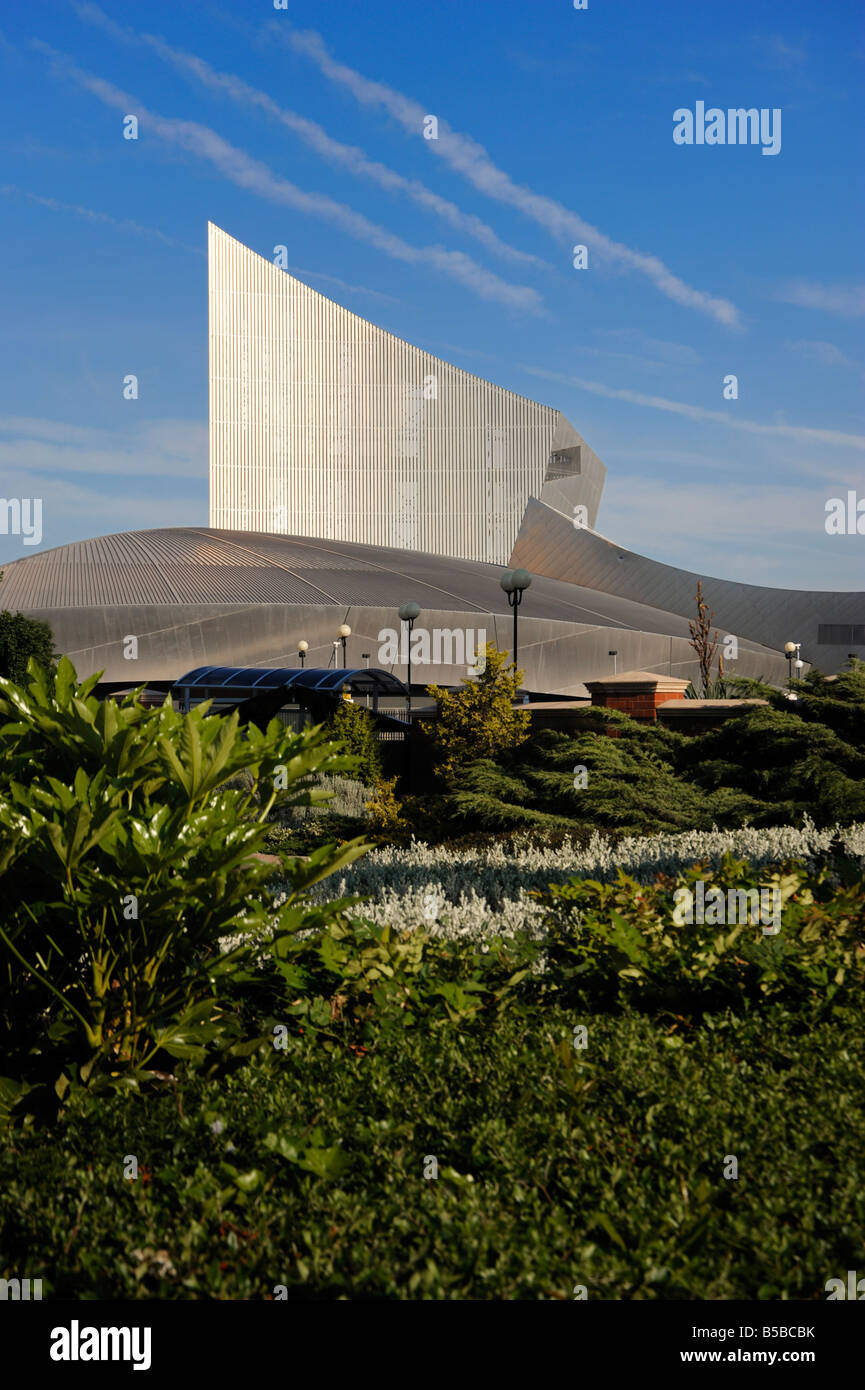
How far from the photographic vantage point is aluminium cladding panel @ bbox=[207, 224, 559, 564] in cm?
7225

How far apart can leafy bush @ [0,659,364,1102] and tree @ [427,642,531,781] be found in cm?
1153

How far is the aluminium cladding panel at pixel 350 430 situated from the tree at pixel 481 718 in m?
57.3

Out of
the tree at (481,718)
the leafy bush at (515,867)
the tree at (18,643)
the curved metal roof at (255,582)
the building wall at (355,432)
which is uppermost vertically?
the building wall at (355,432)

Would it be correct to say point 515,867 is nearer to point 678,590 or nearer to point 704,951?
point 704,951

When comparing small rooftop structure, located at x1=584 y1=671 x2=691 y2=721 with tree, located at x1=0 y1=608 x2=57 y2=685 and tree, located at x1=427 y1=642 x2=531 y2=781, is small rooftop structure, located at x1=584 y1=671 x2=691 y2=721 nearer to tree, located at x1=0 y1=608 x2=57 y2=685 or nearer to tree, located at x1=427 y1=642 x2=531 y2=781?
tree, located at x1=427 y1=642 x2=531 y2=781

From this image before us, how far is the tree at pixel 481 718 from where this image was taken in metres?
16.0

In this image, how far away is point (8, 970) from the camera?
157 inches

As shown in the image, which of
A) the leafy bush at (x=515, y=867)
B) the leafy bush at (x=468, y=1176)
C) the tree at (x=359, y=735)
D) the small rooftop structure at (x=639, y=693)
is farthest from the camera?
the tree at (x=359, y=735)

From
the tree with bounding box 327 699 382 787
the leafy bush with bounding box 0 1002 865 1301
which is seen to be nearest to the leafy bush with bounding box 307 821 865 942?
the leafy bush with bounding box 0 1002 865 1301

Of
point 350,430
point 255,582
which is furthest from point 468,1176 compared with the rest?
point 350,430

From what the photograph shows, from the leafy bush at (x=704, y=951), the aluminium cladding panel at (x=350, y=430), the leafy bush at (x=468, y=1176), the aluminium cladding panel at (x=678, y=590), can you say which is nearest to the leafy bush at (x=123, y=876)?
the leafy bush at (x=468, y=1176)

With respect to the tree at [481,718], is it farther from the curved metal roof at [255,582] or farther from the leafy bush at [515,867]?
the curved metal roof at [255,582]
